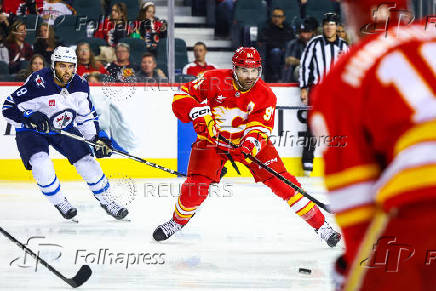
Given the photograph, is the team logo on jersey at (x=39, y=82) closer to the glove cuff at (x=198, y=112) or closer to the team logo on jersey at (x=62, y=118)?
the team logo on jersey at (x=62, y=118)

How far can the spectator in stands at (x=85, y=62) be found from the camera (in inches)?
283

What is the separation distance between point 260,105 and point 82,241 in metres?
1.23

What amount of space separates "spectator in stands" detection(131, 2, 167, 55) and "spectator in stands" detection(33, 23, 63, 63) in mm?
772

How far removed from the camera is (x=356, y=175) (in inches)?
44.8

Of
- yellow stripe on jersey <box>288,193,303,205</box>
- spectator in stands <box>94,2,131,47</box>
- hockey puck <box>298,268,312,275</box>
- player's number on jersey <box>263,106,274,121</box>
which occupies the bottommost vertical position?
hockey puck <box>298,268,312,275</box>

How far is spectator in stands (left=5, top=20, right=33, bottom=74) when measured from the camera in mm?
7363

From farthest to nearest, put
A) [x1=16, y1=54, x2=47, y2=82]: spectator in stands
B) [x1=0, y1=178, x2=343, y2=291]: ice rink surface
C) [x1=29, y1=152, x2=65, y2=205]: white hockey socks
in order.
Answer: [x1=16, y1=54, x2=47, y2=82]: spectator in stands → [x1=29, y1=152, x2=65, y2=205]: white hockey socks → [x1=0, y1=178, x2=343, y2=291]: ice rink surface

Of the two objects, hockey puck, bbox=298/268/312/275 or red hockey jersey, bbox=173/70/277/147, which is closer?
hockey puck, bbox=298/268/312/275

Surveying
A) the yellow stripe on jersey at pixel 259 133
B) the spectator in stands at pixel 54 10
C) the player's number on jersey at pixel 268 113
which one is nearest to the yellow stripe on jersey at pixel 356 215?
the yellow stripe on jersey at pixel 259 133

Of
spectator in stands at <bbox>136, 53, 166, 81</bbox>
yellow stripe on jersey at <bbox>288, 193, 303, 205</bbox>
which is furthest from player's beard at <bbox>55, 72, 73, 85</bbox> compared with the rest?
spectator in stands at <bbox>136, 53, 166, 81</bbox>

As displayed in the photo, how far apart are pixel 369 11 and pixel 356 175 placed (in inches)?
9.2

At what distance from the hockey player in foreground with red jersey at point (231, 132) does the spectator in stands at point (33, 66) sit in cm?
292

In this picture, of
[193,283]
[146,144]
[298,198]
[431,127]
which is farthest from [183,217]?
[431,127]

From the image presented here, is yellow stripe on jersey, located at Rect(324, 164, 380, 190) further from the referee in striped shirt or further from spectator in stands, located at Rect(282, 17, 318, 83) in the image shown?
spectator in stands, located at Rect(282, 17, 318, 83)
